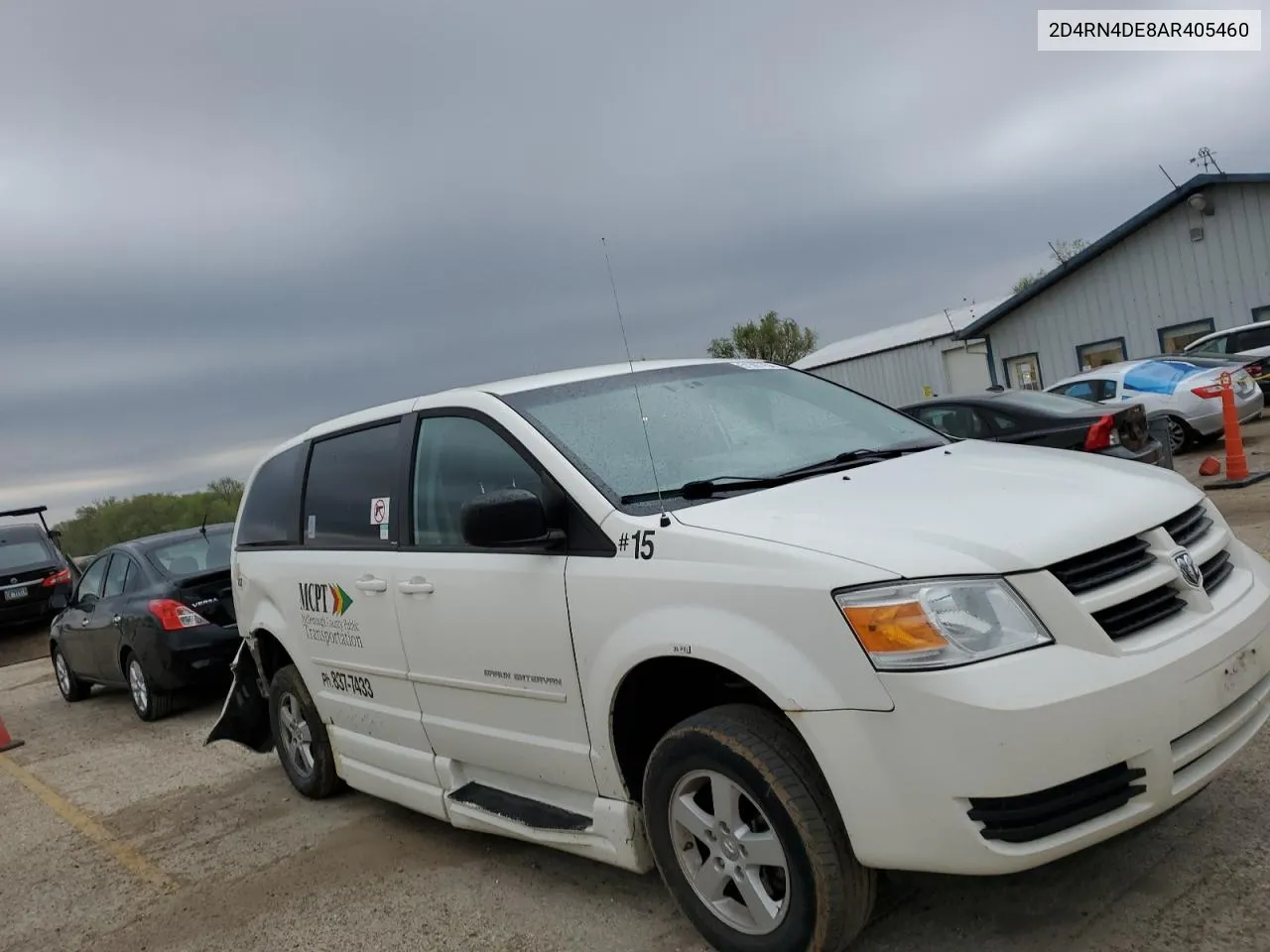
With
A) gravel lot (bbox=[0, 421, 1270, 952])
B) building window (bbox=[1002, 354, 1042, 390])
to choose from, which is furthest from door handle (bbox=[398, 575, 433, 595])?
building window (bbox=[1002, 354, 1042, 390])

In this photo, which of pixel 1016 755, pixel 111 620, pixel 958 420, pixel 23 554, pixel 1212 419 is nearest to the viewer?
pixel 1016 755

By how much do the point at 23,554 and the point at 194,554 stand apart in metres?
8.92

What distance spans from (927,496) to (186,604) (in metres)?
7.02

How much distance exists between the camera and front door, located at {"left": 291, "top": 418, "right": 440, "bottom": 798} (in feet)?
14.4

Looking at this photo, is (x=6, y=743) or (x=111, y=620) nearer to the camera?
(x=6, y=743)

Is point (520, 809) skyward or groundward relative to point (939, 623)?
groundward

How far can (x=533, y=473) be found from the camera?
12.0 ft

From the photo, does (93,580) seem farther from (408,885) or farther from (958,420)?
(958,420)

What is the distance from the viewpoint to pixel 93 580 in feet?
33.7

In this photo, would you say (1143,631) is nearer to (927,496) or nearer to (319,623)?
(927,496)

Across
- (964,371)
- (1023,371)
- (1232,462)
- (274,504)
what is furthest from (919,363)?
(274,504)

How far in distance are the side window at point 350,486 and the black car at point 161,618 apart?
12.7ft

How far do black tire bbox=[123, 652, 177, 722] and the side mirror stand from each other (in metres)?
6.54

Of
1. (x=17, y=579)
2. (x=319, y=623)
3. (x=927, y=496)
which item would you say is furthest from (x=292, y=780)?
(x=17, y=579)
